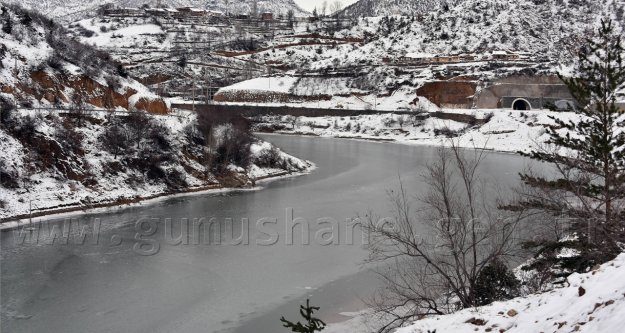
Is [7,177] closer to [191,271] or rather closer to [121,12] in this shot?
[191,271]

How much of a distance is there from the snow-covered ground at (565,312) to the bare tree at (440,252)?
1356 millimetres

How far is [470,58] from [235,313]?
57782mm

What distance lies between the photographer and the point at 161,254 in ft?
46.3

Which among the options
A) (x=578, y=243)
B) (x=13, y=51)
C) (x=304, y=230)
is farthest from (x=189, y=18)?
(x=578, y=243)

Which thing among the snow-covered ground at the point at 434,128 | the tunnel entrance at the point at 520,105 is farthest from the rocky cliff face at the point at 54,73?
the tunnel entrance at the point at 520,105

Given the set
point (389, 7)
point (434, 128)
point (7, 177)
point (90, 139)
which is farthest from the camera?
point (389, 7)

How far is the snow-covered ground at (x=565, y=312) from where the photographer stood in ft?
14.7

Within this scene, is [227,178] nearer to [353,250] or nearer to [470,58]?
[353,250]

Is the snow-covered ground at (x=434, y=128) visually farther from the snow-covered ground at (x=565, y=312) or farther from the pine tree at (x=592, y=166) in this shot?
the snow-covered ground at (x=565, y=312)

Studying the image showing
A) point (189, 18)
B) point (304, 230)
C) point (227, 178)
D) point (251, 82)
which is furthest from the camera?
point (189, 18)

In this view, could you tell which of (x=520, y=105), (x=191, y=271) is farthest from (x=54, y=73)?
(x=520, y=105)

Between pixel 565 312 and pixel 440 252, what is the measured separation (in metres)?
7.60

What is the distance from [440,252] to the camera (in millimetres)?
12648

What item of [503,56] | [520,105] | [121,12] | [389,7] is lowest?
[520,105]
